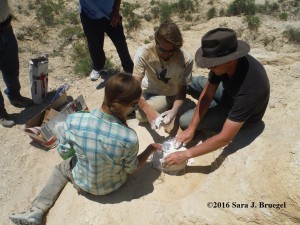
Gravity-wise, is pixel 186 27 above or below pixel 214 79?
below

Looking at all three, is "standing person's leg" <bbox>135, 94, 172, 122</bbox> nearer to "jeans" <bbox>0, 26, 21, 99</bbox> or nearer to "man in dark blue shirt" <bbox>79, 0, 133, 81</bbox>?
"man in dark blue shirt" <bbox>79, 0, 133, 81</bbox>

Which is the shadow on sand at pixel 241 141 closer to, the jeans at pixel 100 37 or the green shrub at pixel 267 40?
the jeans at pixel 100 37

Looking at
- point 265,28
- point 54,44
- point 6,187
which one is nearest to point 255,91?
point 6,187

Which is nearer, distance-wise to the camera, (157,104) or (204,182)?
(204,182)

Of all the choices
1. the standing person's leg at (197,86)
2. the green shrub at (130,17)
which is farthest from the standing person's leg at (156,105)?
the green shrub at (130,17)

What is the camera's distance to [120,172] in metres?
2.62

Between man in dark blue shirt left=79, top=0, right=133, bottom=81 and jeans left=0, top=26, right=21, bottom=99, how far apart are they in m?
0.89

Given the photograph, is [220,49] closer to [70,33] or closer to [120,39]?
[120,39]

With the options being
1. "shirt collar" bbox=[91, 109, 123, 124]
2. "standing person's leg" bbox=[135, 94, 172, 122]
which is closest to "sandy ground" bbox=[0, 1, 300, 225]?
"standing person's leg" bbox=[135, 94, 172, 122]

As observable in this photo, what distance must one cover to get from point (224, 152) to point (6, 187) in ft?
7.08

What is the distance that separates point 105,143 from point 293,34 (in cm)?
435

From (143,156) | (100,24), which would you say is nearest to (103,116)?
(143,156)

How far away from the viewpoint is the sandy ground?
231 centimetres

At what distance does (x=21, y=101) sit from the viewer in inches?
168
